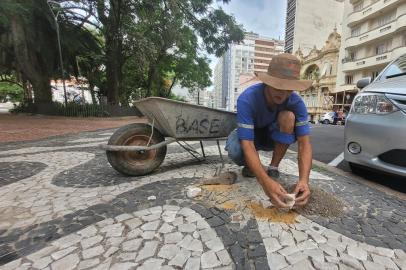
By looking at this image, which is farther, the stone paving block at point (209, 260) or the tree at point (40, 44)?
the tree at point (40, 44)

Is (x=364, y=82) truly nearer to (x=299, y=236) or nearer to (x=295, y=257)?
(x=299, y=236)

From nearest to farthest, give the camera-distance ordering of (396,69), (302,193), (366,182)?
(302,193)
(366,182)
(396,69)

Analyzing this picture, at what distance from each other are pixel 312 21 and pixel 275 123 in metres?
63.4

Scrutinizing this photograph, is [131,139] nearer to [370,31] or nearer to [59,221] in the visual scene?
[59,221]

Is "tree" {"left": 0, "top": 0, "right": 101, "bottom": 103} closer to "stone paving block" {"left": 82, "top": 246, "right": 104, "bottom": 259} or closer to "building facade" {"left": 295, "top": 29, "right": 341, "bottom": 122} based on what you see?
"stone paving block" {"left": 82, "top": 246, "right": 104, "bottom": 259}

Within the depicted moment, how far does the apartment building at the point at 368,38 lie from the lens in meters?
25.9

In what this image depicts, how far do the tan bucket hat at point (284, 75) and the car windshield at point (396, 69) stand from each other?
2027 millimetres

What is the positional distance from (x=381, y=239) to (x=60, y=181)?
10.3 ft

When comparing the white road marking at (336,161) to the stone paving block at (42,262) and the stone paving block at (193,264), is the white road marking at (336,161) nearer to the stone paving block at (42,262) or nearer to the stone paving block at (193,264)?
the stone paving block at (193,264)

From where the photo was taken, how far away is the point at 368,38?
2917 centimetres

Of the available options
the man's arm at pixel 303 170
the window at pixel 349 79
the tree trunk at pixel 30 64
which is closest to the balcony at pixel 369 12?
the window at pixel 349 79

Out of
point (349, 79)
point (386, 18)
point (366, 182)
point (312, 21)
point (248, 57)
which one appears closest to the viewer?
point (366, 182)

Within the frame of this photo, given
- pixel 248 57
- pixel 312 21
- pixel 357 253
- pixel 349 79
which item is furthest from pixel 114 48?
pixel 248 57

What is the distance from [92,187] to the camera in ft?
8.87
